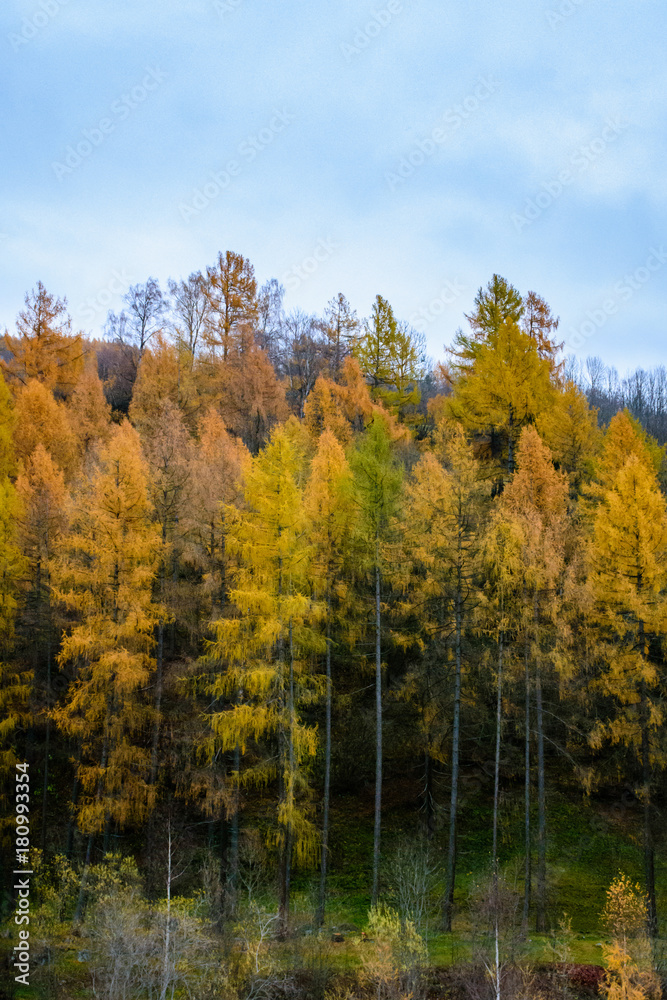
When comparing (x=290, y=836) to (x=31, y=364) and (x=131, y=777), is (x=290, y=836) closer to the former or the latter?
(x=131, y=777)

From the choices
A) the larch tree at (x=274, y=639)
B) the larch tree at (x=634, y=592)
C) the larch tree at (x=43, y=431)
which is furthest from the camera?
the larch tree at (x=43, y=431)

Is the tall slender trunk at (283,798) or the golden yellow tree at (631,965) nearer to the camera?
the golden yellow tree at (631,965)

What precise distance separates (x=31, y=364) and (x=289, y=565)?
80.5 feet

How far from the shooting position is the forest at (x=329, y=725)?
13633mm

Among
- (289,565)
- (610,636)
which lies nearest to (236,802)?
(289,565)

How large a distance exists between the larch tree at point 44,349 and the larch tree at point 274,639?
864 inches

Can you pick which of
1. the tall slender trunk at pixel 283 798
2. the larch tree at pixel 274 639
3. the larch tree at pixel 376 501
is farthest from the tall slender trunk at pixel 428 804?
the tall slender trunk at pixel 283 798

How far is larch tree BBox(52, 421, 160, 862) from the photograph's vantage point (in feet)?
52.6

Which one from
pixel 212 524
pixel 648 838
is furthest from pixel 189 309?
pixel 648 838

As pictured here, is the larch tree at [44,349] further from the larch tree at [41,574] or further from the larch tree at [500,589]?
the larch tree at [500,589]

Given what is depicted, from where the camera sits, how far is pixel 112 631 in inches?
641

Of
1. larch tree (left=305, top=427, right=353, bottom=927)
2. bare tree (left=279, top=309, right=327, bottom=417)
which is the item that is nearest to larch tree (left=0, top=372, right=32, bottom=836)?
larch tree (left=305, top=427, right=353, bottom=927)

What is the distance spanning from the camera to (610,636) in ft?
60.4

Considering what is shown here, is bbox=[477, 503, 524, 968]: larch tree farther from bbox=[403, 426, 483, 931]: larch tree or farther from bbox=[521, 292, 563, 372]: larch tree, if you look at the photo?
bbox=[521, 292, 563, 372]: larch tree
